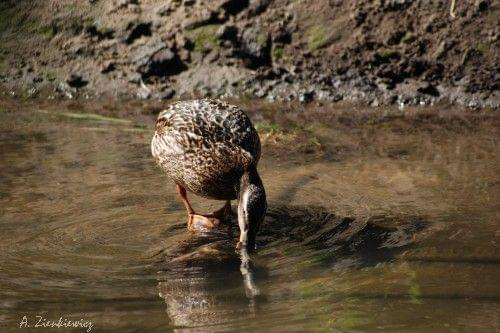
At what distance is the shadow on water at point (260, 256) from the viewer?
5.04 m

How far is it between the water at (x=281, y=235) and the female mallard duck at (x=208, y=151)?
0.98ft

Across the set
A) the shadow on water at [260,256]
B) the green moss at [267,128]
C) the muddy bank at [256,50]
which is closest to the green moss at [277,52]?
the muddy bank at [256,50]

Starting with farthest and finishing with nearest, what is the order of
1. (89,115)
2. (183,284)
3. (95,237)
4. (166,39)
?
(166,39) → (89,115) → (95,237) → (183,284)

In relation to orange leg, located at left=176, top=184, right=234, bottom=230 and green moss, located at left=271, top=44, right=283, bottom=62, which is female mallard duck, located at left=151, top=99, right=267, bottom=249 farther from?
green moss, located at left=271, top=44, right=283, bottom=62

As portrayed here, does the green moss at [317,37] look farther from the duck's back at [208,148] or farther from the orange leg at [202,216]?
the orange leg at [202,216]

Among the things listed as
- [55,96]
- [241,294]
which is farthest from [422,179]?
[55,96]

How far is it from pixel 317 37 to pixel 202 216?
177 inches

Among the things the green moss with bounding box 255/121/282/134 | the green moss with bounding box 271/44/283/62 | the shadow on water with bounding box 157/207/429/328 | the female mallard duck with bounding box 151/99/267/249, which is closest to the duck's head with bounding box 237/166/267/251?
the shadow on water with bounding box 157/207/429/328

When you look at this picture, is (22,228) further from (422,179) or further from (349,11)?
(349,11)

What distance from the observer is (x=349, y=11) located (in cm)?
1062

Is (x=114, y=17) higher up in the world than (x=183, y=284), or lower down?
higher up

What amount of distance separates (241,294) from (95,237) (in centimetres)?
161

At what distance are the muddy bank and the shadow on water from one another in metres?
3.65

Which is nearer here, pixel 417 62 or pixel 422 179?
pixel 422 179
